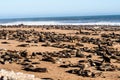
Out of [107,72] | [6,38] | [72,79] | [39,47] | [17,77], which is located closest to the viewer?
[17,77]

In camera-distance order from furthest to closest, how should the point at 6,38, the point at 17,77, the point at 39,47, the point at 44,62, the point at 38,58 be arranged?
the point at 6,38
the point at 39,47
the point at 38,58
the point at 44,62
the point at 17,77

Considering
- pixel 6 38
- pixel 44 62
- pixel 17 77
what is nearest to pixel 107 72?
pixel 44 62

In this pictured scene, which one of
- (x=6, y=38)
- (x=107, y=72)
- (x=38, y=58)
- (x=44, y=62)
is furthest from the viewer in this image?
(x=6, y=38)

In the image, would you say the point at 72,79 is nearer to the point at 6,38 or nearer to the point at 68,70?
the point at 68,70

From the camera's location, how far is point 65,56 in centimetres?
1988

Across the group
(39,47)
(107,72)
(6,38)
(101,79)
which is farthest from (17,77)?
(6,38)

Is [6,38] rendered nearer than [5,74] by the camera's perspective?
No

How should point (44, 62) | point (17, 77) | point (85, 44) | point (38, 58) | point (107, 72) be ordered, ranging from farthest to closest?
point (85, 44), point (38, 58), point (44, 62), point (107, 72), point (17, 77)

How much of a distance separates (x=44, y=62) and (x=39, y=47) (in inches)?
245

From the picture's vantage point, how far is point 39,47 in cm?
2448

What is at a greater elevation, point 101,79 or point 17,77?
point 17,77

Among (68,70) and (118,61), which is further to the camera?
(118,61)

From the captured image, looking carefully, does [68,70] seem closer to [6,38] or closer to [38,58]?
[38,58]

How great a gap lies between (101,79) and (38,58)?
5.75m
